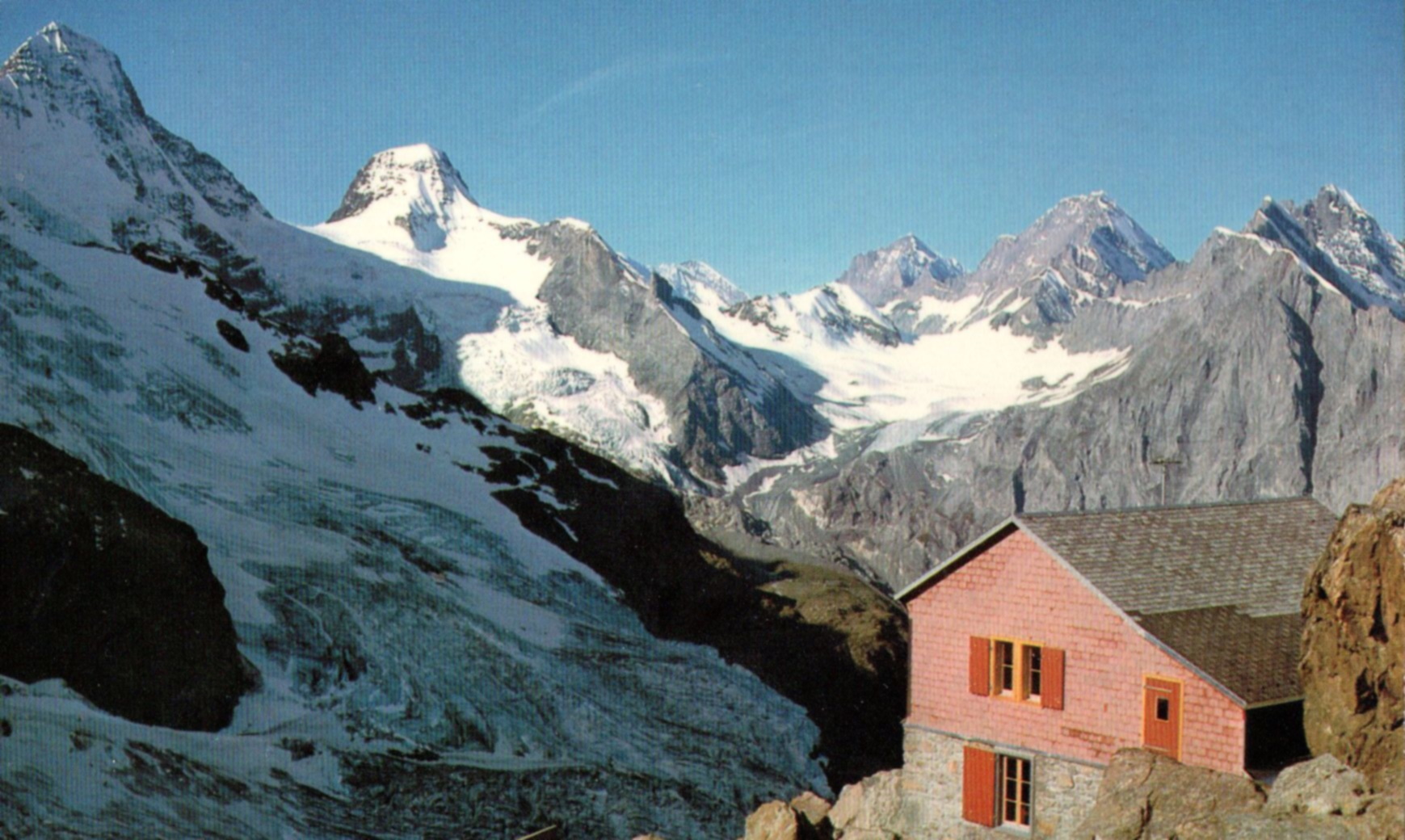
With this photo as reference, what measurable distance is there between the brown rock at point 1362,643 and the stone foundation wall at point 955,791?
6.44 m

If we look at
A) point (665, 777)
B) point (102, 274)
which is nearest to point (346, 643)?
point (665, 777)

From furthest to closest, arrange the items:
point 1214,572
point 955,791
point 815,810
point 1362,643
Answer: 1. point 815,810
2. point 955,791
3. point 1214,572
4. point 1362,643

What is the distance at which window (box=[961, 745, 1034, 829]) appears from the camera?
26.0 meters

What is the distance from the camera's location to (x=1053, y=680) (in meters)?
25.6

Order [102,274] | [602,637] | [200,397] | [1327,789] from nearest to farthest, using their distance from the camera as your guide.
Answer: [1327,789] → [602,637] → [200,397] → [102,274]

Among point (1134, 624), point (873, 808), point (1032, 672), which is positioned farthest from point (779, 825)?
point (1134, 624)

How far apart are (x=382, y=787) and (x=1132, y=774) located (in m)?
29.8

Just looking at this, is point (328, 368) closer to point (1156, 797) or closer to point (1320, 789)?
point (1156, 797)

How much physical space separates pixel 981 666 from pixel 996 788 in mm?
2532

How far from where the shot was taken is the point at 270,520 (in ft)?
203

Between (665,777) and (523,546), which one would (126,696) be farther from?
(523,546)

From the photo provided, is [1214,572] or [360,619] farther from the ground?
[1214,572]

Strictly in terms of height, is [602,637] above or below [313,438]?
below

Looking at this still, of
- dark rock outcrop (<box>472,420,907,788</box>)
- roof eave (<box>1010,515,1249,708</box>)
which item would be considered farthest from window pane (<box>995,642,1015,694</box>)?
dark rock outcrop (<box>472,420,907,788</box>)
